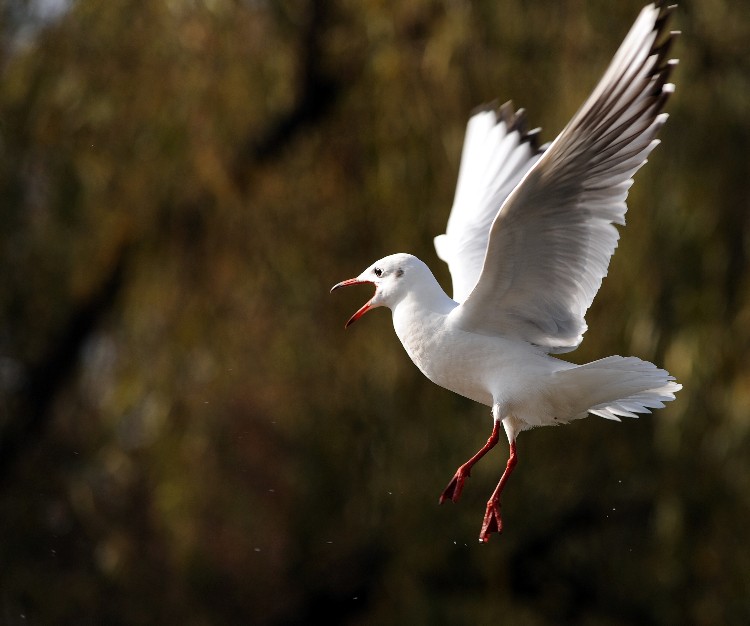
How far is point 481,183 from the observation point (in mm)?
3500

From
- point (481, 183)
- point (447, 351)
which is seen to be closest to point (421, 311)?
point (447, 351)

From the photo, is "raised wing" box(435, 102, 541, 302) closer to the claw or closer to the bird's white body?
the bird's white body

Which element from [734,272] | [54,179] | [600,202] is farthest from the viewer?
[54,179]

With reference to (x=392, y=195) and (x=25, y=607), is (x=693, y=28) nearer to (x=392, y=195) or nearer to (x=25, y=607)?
(x=392, y=195)

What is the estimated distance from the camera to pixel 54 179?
497 cm

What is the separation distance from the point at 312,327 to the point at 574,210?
2.32 meters

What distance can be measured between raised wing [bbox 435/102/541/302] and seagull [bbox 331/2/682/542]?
1.10ft

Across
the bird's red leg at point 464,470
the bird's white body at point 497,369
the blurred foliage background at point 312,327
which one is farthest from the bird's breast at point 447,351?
the blurred foliage background at point 312,327

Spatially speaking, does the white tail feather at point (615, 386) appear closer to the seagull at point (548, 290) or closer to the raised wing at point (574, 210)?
the seagull at point (548, 290)

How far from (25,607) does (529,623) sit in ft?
6.18

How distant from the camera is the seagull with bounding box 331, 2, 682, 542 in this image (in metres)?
2.46

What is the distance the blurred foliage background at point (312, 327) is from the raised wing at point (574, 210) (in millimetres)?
1656

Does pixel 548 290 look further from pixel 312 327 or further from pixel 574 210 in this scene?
pixel 312 327

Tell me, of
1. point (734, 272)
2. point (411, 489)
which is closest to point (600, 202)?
point (734, 272)
